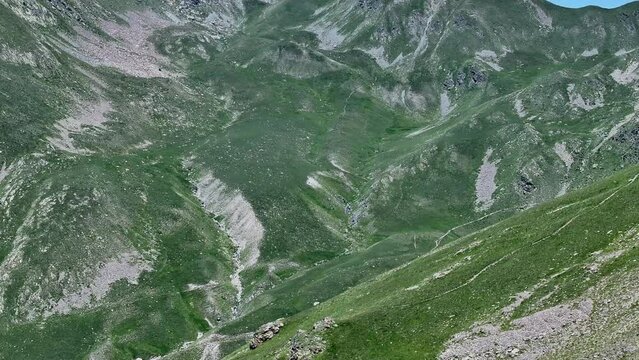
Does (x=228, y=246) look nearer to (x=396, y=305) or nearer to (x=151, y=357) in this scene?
(x=151, y=357)

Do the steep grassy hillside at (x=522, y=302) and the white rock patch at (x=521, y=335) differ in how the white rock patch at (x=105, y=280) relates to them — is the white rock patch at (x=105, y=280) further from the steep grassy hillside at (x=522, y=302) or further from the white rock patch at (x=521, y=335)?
the white rock patch at (x=521, y=335)

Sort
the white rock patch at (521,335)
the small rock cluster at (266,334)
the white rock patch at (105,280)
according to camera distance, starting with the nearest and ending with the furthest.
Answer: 1. the white rock patch at (521,335)
2. the small rock cluster at (266,334)
3. the white rock patch at (105,280)

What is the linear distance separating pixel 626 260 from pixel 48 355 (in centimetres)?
11650

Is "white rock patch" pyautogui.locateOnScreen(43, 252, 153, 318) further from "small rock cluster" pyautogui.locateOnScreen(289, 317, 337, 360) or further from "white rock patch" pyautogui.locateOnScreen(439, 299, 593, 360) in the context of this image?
"white rock patch" pyautogui.locateOnScreen(439, 299, 593, 360)

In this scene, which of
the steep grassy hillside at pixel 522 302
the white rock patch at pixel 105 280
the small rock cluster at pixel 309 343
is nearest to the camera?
the steep grassy hillside at pixel 522 302

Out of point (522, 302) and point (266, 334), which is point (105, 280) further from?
point (522, 302)

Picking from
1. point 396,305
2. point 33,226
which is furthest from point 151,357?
point 396,305

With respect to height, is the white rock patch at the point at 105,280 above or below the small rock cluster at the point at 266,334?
above

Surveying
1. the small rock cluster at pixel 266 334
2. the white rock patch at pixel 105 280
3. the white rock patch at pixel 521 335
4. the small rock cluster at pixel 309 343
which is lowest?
the small rock cluster at pixel 266 334

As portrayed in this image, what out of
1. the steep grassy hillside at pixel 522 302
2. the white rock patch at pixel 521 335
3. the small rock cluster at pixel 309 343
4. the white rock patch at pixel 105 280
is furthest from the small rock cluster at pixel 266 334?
the white rock patch at pixel 105 280

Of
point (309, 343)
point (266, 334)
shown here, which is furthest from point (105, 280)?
point (309, 343)

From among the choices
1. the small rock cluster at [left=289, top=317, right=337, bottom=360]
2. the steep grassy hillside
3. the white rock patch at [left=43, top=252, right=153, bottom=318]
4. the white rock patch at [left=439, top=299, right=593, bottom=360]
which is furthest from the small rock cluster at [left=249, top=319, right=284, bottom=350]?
the white rock patch at [left=43, top=252, right=153, bottom=318]

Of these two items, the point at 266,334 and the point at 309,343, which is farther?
the point at 266,334

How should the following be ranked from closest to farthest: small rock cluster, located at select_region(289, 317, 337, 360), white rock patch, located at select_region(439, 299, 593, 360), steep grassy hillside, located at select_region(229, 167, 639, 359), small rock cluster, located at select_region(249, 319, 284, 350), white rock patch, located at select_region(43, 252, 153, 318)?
steep grassy hillside, located at select_region(229, 167, 639, 359), white rock patch, located at select_region(439, 299, 593, 360), small rock cluster, located at select_region(289, 317, 337, 360), small rock cluster, located at select_region(249, 319, 284, 350), white rock patch, located at select_region(43, 252, 153, 318)
